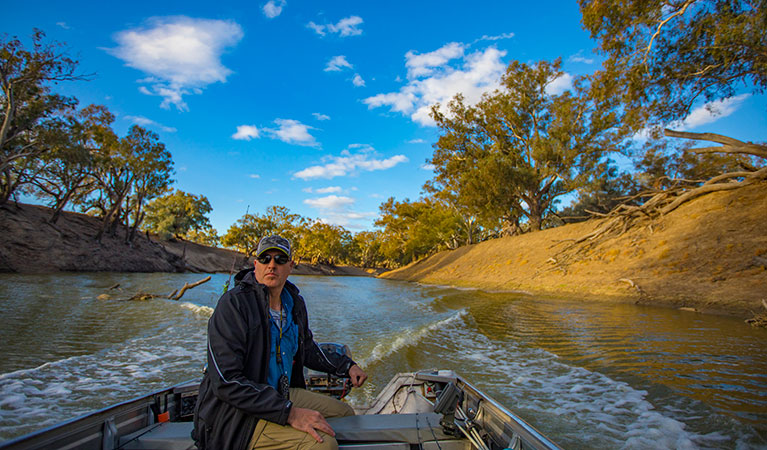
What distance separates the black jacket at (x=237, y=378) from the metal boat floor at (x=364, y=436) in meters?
0.45

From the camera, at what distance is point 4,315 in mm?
8695

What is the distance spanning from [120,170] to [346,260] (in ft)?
249

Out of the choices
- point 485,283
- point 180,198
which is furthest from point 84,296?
point 180,198

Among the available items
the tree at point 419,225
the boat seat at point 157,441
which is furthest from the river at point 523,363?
the tree at point 419,225

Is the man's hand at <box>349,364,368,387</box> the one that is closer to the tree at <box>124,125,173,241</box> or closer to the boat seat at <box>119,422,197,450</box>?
the boat seat at <box>119,422,197,450</box>

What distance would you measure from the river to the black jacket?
2.95 m

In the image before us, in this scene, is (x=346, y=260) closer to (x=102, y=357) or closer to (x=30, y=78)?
(x=30, y=78)

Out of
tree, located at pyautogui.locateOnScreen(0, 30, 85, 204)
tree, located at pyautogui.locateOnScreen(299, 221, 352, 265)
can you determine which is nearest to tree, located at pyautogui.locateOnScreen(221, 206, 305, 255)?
tree, located at pyautogui.locateOnScreen(299, 221, 352, 265)

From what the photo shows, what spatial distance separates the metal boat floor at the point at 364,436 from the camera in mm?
2326

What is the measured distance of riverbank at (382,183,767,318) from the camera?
31.6 feet

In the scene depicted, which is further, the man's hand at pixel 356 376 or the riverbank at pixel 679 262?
the riverbank at pixel 679 262

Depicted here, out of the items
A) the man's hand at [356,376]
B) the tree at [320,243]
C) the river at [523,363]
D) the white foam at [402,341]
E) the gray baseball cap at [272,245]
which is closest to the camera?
the gray baseball cap at [272,245]

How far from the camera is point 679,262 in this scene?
11.9m

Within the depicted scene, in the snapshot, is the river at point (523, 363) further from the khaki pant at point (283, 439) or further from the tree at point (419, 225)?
the tree at point (419, 225)
